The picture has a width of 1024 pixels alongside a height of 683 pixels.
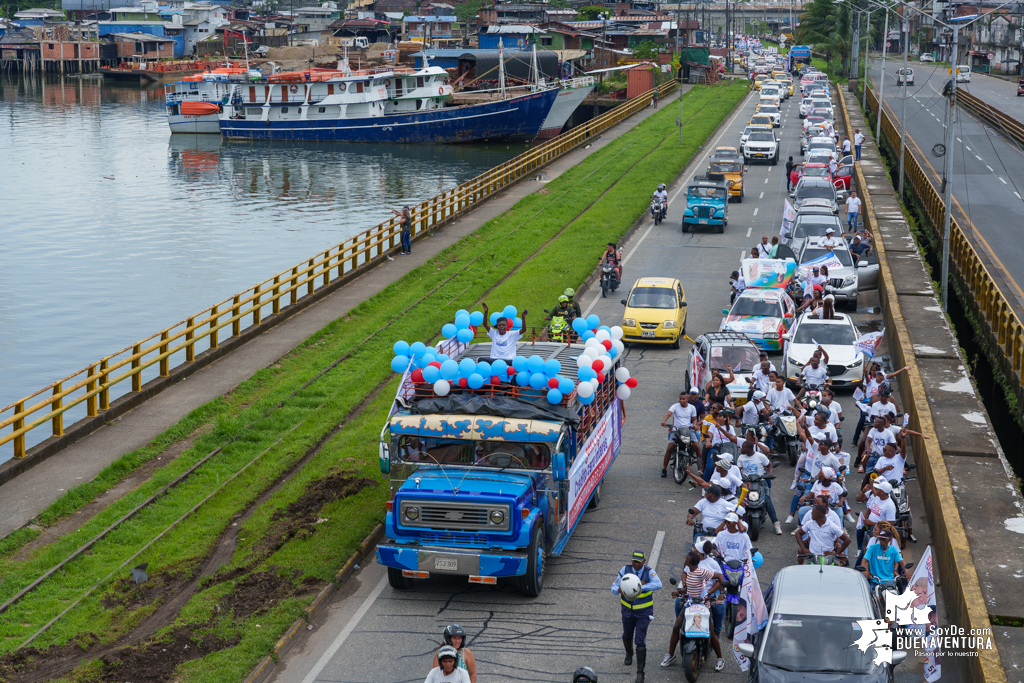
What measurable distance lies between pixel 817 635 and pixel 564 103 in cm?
8678

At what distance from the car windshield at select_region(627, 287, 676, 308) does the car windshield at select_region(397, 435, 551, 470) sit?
1425 centimetres

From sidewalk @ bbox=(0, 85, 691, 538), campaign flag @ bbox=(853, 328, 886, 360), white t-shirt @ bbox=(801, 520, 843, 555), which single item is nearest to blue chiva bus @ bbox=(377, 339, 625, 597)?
white t-shirt @ bbox=(801, 520, 843, 555)

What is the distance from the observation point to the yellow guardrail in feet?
74.7

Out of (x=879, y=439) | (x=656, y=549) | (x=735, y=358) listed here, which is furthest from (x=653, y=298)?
(x=656, y=549)

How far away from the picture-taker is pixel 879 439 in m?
17.6

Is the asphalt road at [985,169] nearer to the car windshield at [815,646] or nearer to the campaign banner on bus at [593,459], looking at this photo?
the campaign banner on bus at [593,459]

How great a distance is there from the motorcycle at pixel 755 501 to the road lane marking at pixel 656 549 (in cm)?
135

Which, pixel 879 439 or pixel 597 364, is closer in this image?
pixel 597 364

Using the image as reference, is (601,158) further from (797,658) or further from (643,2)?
(643,2)

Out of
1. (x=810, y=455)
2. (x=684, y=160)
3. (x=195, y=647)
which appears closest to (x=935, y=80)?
(x=684, y=160)

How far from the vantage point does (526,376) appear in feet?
51.5

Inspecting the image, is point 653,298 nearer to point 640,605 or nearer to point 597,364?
point 597,364

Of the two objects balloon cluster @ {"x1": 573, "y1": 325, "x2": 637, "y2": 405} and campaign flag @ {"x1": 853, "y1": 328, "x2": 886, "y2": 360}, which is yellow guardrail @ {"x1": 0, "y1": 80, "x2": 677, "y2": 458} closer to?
balloon cluster @ {"x1": 573, "y1": 325, "x2": 637, "y2": 405}

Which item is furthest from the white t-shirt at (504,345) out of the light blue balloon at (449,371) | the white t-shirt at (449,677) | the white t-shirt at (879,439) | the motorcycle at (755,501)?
the white t-shirt at (449,677)
